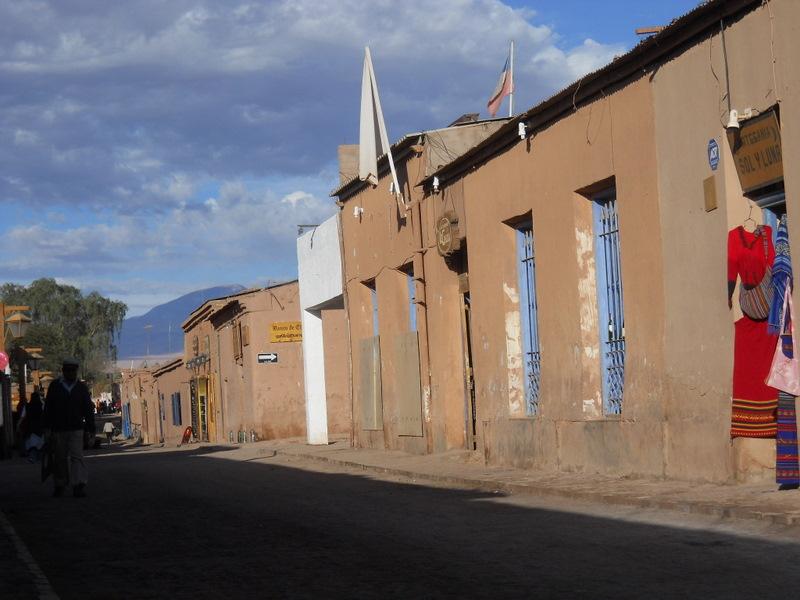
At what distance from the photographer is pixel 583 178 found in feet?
49.1

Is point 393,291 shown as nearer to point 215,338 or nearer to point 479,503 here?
point 479,503

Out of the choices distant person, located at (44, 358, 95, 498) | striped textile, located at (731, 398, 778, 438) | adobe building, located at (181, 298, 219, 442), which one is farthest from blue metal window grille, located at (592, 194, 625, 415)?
adobe building, located at (181, 298, 219, 442)

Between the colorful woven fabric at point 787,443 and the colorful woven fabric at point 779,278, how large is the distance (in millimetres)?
655

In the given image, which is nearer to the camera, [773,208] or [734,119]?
[734,119]

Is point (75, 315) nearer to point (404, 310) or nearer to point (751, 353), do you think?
point (404, 310)

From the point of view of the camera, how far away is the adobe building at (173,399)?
193 ft

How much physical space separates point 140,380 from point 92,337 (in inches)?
1239

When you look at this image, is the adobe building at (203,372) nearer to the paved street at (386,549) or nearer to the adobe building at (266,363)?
the adobe building at (266,363)

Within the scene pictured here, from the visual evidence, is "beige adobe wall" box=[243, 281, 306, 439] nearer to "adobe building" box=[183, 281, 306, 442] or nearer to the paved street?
"adobe building" box=[183, 281, 306, 442]

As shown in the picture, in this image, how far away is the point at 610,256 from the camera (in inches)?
586

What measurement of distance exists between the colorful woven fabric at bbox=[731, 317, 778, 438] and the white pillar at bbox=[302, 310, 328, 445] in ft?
64.7

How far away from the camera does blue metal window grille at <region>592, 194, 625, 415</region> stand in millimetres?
14734

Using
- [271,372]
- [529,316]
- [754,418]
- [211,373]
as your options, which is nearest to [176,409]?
[211,373]

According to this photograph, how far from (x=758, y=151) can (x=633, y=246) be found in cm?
260
